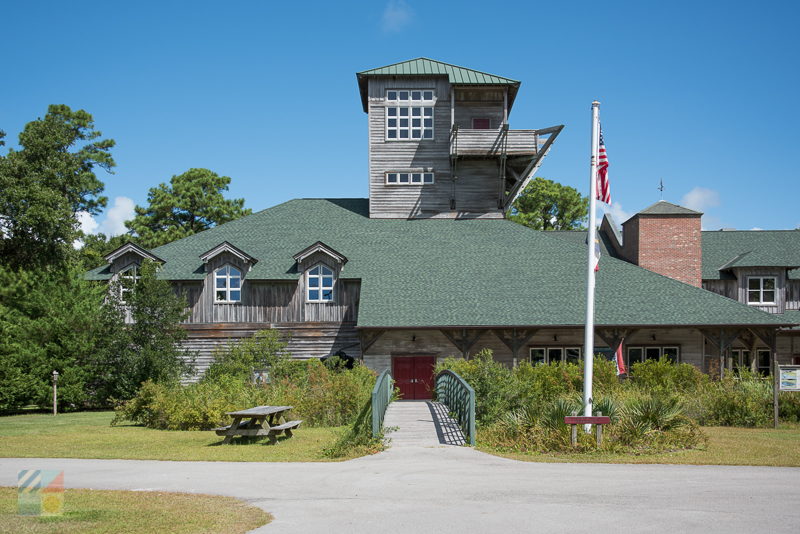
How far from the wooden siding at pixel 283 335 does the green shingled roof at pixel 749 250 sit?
64.0ft

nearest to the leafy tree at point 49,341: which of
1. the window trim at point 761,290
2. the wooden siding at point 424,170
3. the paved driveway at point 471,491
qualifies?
the wooden siding at point 424,170

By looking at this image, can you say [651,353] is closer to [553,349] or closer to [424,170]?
[553,349]

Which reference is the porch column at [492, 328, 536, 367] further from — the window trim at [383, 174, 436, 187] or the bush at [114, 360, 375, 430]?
the window trim at [383, 174, 436, 187]

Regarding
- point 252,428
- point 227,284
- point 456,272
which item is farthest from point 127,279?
point 252,428

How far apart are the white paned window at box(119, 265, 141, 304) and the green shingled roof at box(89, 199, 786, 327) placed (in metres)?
1.26

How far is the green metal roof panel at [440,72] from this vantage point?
37.6 m

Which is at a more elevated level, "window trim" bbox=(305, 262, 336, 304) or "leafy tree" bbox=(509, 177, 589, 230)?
"leafy tree" bbox=(509, 177, 589, 230)

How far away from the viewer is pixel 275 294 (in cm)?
3241

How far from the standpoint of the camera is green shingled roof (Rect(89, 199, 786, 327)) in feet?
96.4

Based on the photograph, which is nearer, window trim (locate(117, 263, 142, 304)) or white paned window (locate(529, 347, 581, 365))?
window trim (locate(117, 263, 142, 304))

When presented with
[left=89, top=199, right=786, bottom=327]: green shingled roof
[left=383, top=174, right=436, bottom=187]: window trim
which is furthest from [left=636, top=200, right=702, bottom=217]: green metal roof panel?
[left=383, top=174, right=436, bottom=187]: window trim

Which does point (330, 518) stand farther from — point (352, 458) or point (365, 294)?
point (365, 294)

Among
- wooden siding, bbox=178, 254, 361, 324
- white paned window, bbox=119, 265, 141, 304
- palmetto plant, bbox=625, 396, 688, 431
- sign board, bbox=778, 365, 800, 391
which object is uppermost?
white paned window, bbox=119, 265, 141, 304

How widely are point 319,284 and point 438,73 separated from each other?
13.2 metres
